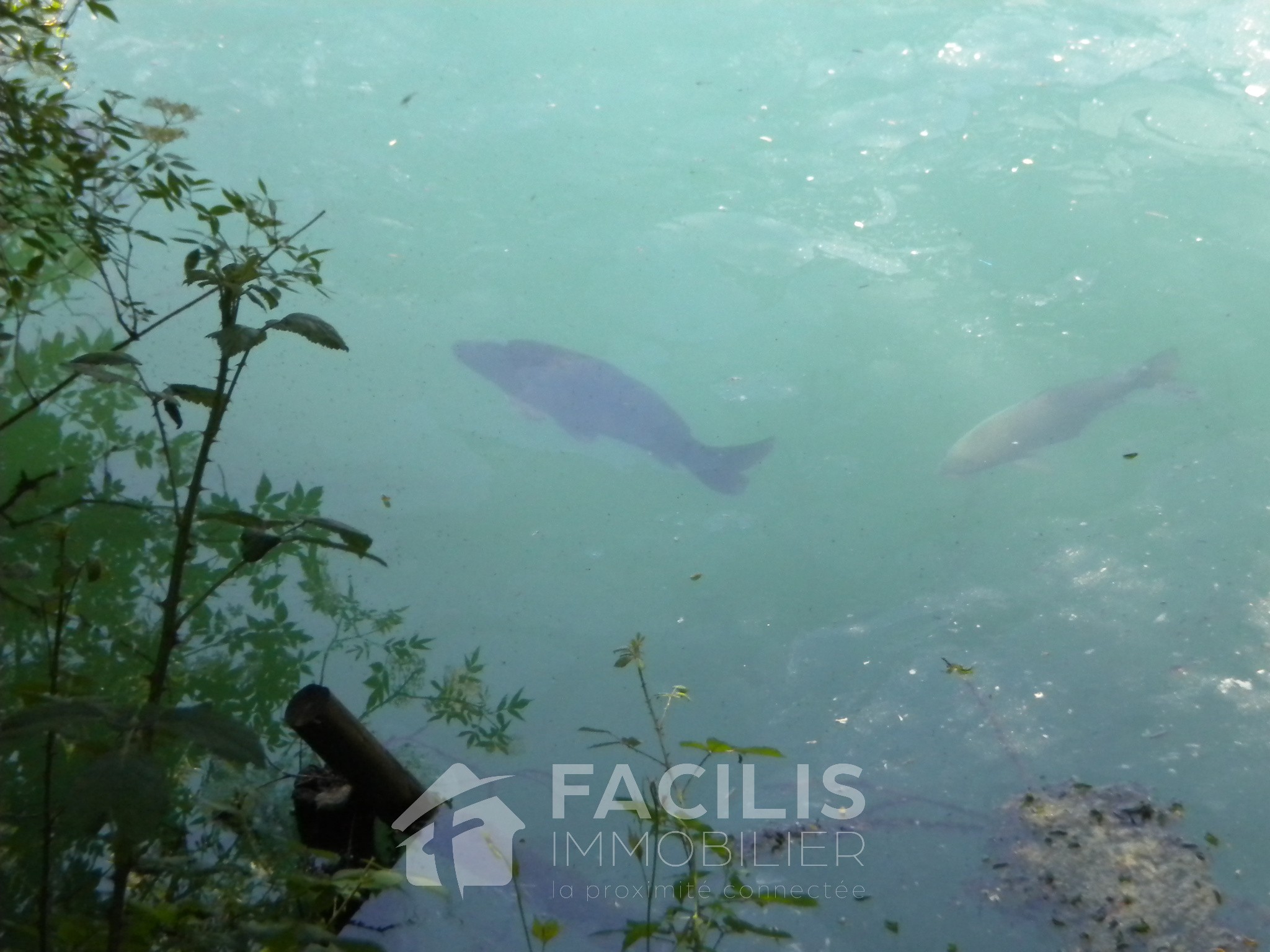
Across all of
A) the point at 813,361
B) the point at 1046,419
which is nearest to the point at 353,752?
the point at 813,361

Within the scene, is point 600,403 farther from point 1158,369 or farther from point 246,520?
point 246,520

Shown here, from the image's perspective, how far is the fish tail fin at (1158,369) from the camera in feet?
10.1

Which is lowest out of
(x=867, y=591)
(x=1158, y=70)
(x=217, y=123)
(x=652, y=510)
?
(x=867, y=591)

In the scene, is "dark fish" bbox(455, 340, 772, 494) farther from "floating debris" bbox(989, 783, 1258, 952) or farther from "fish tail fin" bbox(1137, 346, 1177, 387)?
"floating debris" bbox(989, 783, 1258, 952)

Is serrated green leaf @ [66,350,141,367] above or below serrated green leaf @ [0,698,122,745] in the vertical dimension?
above

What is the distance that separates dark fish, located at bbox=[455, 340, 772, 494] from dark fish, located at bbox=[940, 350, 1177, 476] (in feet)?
1.86

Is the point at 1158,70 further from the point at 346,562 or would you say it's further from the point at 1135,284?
the point at 346,562

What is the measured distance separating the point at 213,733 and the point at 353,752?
0.79 metres

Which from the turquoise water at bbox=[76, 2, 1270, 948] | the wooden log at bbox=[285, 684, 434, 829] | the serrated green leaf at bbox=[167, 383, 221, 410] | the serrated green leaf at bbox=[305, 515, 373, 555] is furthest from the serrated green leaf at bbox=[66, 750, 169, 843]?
the turquoise water at bbox=[76, 2, 1270, 948]

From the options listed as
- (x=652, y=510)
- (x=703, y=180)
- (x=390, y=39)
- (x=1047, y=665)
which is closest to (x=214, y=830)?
(x=652, y=510)

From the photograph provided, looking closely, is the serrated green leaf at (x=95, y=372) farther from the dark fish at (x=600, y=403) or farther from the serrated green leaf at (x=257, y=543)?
the dark fish at (x=600, y=403)

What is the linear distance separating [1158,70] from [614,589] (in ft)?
10.6

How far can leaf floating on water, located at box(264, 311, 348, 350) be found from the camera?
104cm

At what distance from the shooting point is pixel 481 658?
2.41 metres
